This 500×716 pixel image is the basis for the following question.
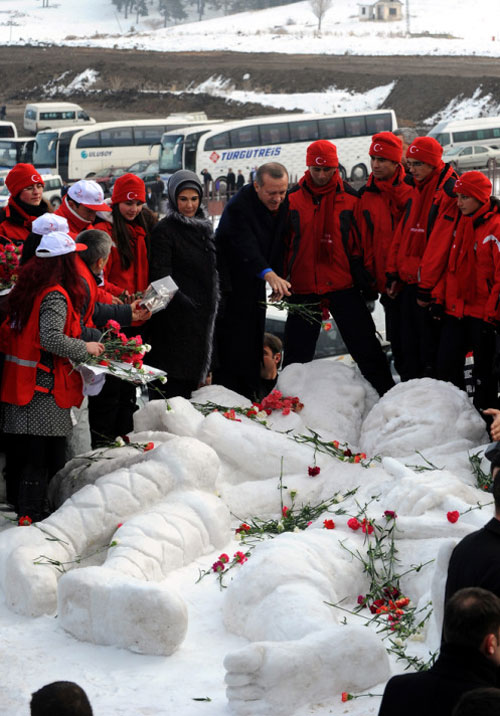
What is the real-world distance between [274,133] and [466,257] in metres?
33.0

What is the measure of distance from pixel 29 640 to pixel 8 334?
161cm

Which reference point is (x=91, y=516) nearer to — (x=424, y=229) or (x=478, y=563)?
(x=478, y=563)

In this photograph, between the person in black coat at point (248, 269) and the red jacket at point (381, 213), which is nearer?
the person in black coat at point (248, 269)

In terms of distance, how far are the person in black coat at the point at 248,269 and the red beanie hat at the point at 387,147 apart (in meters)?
0.62

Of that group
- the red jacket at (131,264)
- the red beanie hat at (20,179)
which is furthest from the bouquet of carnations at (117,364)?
the red beanie hat at (20,179)

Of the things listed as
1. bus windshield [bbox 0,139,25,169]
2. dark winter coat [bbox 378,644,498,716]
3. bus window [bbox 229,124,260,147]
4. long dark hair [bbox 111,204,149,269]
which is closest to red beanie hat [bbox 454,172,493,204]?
long dark hair [bbox 111,204,149,269]

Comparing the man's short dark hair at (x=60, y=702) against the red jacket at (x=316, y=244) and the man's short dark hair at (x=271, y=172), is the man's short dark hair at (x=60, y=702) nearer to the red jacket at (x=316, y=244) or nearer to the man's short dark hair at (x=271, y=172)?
the man's short dark hair at (x=271, y=172)

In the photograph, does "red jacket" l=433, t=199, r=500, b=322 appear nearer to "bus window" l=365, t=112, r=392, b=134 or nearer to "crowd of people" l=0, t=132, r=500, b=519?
"crowd of people" l=0, t=132, r=500, b=519

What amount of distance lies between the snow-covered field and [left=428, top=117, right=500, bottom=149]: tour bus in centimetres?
3469

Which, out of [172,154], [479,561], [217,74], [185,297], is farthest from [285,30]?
[479,561]

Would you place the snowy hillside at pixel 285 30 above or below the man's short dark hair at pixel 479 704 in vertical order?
above

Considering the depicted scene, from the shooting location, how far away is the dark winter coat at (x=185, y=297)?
22.1ft

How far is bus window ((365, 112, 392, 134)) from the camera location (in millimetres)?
39562

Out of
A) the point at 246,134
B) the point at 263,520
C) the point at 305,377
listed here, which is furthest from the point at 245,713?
the point at 246,134
